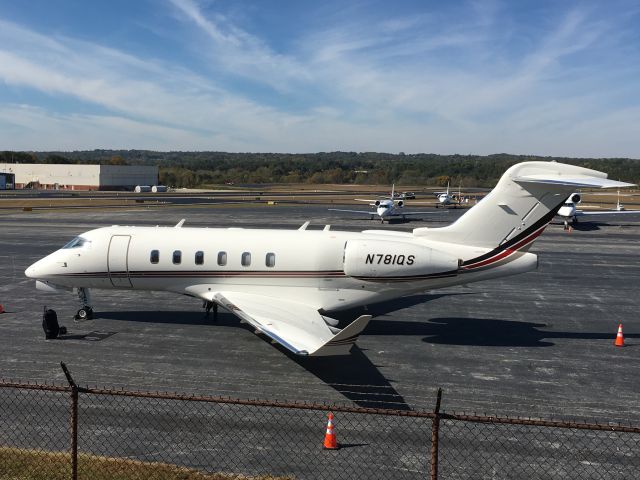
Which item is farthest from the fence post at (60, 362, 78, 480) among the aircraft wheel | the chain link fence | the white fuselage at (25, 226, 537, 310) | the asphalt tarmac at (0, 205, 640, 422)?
the aircraft wheel

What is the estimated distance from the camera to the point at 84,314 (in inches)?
749

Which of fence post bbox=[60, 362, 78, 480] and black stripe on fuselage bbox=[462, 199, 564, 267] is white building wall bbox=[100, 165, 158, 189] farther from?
fence post bbox=[60, 362, 78, 480]

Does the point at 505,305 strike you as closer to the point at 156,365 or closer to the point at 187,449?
the point at 156,365

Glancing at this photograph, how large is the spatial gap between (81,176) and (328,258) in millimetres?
116013

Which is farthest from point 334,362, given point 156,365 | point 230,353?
point 156,365

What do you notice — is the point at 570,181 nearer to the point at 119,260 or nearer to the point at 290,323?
the point at 290,323

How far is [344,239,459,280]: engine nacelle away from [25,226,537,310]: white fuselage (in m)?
0.03

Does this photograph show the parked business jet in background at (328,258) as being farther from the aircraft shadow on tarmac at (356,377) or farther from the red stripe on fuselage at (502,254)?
the aircraft shadow on tarmac at (356,377)

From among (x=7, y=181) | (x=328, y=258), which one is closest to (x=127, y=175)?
(x=7, y=181)

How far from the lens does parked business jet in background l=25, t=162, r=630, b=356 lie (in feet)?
54.9

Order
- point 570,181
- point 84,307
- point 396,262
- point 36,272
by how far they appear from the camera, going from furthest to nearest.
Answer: point 84,307 < point 36,272 < point 396,262 < point 570,181

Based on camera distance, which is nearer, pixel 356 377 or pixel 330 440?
pixel 330 440

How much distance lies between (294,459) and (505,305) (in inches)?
598

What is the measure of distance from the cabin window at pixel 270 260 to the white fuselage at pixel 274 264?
0.10 ft
